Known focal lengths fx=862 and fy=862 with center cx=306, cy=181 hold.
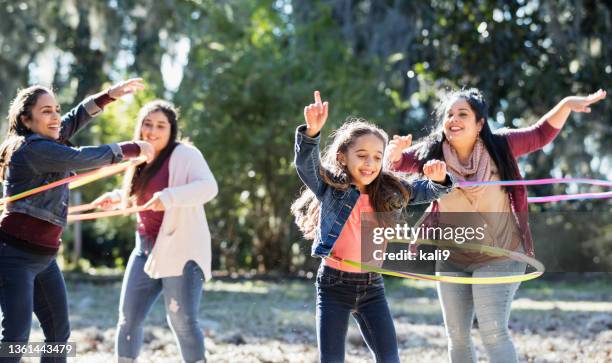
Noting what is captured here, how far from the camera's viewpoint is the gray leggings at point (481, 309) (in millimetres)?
4430

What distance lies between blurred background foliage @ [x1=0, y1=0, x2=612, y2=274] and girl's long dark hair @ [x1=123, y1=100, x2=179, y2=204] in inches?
355

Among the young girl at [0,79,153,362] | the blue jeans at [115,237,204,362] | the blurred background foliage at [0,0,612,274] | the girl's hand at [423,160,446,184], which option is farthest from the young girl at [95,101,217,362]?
the blurred background foliage at [0,0,612,274]

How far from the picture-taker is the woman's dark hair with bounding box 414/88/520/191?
4.68 metres

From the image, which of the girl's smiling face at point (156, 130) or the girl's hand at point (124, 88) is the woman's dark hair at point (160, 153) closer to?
the girl's smiling face at point (156, 130)

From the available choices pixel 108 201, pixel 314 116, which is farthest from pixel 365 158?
pixel 108 201

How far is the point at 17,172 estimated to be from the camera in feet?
14.8

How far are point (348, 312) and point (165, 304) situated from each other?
1.38m

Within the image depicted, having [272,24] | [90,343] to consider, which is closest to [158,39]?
[272,24]

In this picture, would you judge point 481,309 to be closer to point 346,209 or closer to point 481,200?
point 481,200

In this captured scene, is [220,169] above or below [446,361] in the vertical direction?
above

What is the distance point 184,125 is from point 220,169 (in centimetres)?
99

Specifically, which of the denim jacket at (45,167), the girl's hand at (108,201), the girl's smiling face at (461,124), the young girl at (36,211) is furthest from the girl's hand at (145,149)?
the girl's smiling face at (461,124)

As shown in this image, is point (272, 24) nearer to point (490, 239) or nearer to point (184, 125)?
point (184, 125)

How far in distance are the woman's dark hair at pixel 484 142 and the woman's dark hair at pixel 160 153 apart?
149cm
